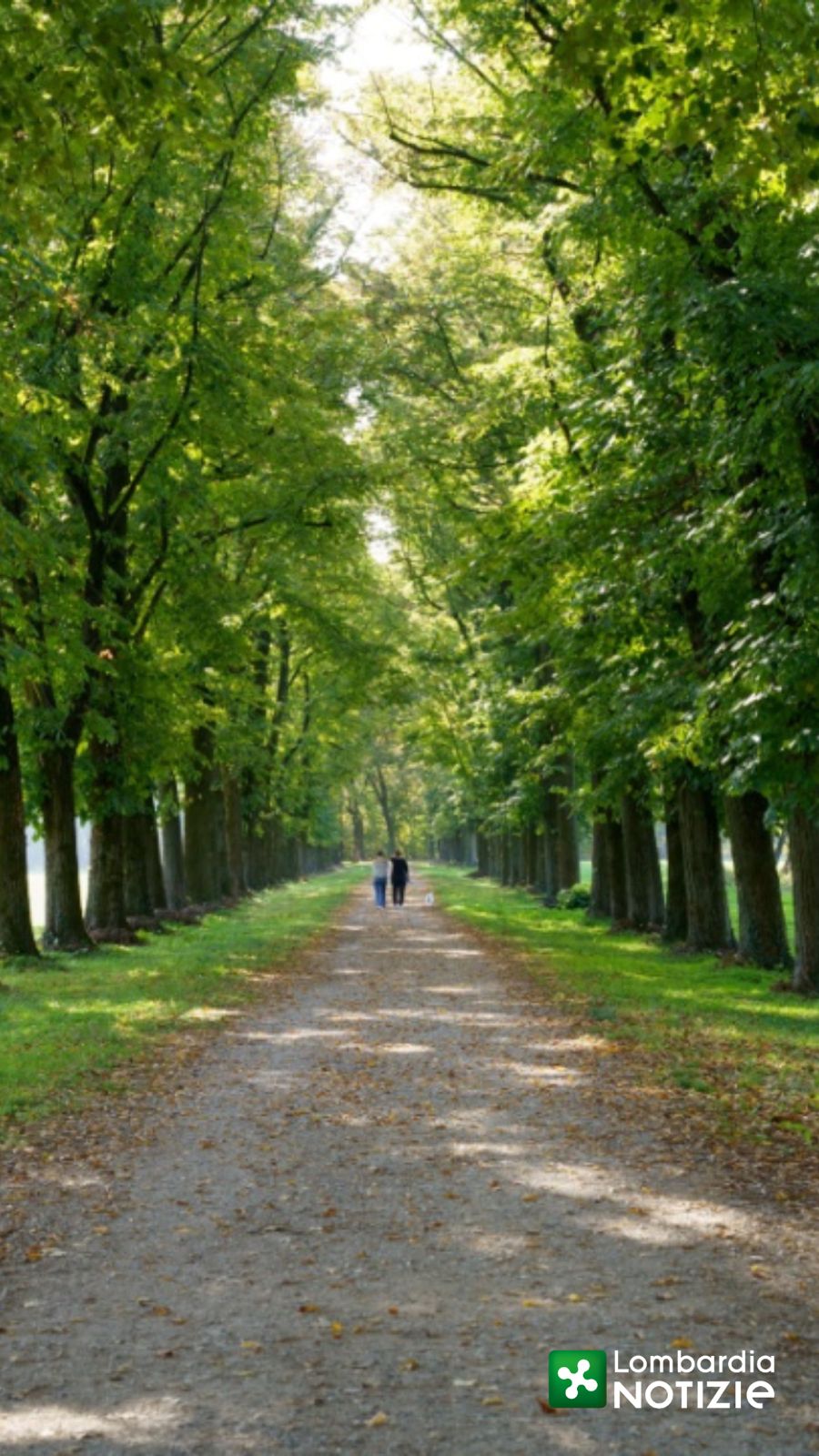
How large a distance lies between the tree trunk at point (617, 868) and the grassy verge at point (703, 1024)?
2.03 meters

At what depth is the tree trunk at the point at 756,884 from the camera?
1805 cm

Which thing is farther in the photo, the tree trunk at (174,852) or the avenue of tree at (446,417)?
the tree trunk at (174,852)

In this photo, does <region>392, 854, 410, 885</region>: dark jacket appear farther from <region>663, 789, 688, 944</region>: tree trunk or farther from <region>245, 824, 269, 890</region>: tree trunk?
<region>663, 789, 688, 944</region>: tree trunk

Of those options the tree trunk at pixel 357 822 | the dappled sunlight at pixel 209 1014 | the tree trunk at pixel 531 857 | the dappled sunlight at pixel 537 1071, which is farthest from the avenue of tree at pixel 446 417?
the tree trunk at pixel 357 822

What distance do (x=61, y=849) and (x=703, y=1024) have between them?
11660 mm

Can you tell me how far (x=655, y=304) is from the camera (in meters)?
11.3

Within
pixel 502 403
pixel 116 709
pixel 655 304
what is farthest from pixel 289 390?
pixel 655 304

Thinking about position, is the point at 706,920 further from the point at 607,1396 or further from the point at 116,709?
the point at 607,1396

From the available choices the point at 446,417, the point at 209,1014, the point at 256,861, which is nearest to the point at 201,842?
the point at 446,417

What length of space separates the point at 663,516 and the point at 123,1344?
10810mm

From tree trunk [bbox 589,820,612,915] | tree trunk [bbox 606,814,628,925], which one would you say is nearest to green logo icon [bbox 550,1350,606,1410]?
tree trunk [bbox 606,814,628,925]

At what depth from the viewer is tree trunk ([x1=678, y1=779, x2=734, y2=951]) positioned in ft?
67.4

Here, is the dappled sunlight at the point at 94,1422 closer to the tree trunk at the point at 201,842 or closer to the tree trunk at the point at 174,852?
the tree trunk at the point at 174,852

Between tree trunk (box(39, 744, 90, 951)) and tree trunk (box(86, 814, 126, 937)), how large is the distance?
111cm
